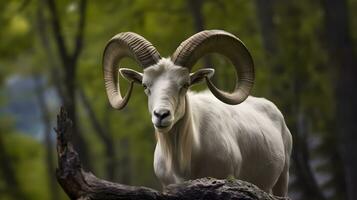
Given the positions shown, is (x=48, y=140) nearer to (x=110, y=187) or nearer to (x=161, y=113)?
(x=161, y=113)

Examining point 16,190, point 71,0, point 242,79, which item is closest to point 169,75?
point 242,79

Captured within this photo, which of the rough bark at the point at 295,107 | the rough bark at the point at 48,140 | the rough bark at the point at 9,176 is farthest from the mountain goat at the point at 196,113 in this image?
the rough bark at the point at 48,140

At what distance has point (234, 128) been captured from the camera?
1444 centimetres

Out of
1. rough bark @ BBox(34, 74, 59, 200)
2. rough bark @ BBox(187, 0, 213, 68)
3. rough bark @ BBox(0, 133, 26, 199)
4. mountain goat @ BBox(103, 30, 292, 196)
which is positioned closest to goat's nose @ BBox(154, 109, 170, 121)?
mountain goat @ BBox(103, 30, 292, 196)

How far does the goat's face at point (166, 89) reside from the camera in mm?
12211

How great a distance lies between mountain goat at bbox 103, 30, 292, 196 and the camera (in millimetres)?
12836

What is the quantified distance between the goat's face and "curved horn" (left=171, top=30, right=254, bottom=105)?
15 cm

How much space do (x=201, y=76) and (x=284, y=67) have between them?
554 inches

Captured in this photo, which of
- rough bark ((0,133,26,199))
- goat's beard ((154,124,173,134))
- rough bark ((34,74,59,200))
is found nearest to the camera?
goat's beard ((154,124,173,134))

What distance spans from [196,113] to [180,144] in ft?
2.52

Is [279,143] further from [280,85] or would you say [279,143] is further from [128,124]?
[128,124]

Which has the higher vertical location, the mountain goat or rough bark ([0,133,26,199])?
the mountain goat

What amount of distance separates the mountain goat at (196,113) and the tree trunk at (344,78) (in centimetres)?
1156

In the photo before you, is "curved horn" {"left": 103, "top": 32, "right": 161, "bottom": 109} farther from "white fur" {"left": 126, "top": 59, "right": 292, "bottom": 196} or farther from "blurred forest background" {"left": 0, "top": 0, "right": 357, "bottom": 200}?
"blurred forest background" {"left": 0, "top": 0, "right": 357, "bottom": 200}
